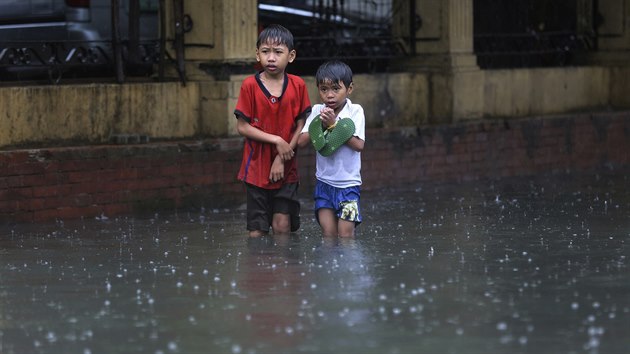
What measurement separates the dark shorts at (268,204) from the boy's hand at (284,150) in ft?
0.90

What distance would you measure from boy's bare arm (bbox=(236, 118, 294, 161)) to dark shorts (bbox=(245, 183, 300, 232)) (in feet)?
0.96

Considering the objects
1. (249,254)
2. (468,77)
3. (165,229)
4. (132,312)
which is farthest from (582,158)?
(132,312)

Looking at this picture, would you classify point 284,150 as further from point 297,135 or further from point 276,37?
point 276,37

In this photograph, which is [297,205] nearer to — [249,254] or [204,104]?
[249,254]

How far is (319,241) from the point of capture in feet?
33.4

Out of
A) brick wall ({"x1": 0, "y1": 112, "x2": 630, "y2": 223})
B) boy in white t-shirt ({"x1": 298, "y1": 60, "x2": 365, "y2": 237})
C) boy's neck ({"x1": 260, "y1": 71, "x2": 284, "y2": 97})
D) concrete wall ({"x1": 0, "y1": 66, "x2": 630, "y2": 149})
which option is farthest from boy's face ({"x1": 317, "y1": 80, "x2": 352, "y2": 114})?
concrete wall ({"x1": 0, "y1": 66, "x2": 630, "y2": 149})

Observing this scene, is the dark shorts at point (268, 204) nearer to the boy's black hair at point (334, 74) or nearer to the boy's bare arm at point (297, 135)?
the boy's bare arm at point (297, 135)

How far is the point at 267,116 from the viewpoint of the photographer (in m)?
9.71

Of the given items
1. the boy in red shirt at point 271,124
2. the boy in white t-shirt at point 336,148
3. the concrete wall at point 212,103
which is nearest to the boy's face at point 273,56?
the boy in red shirt at point 271,124

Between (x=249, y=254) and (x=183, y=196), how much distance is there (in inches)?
129

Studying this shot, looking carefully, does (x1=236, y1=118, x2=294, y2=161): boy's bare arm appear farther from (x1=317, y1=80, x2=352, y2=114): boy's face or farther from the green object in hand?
(x1=317, y1=80, x2=352, y2=114): boy's face

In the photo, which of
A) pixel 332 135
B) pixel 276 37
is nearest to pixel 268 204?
pixel 332 135

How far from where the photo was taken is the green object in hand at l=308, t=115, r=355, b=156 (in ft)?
31.3

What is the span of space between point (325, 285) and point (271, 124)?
5.99 feet
